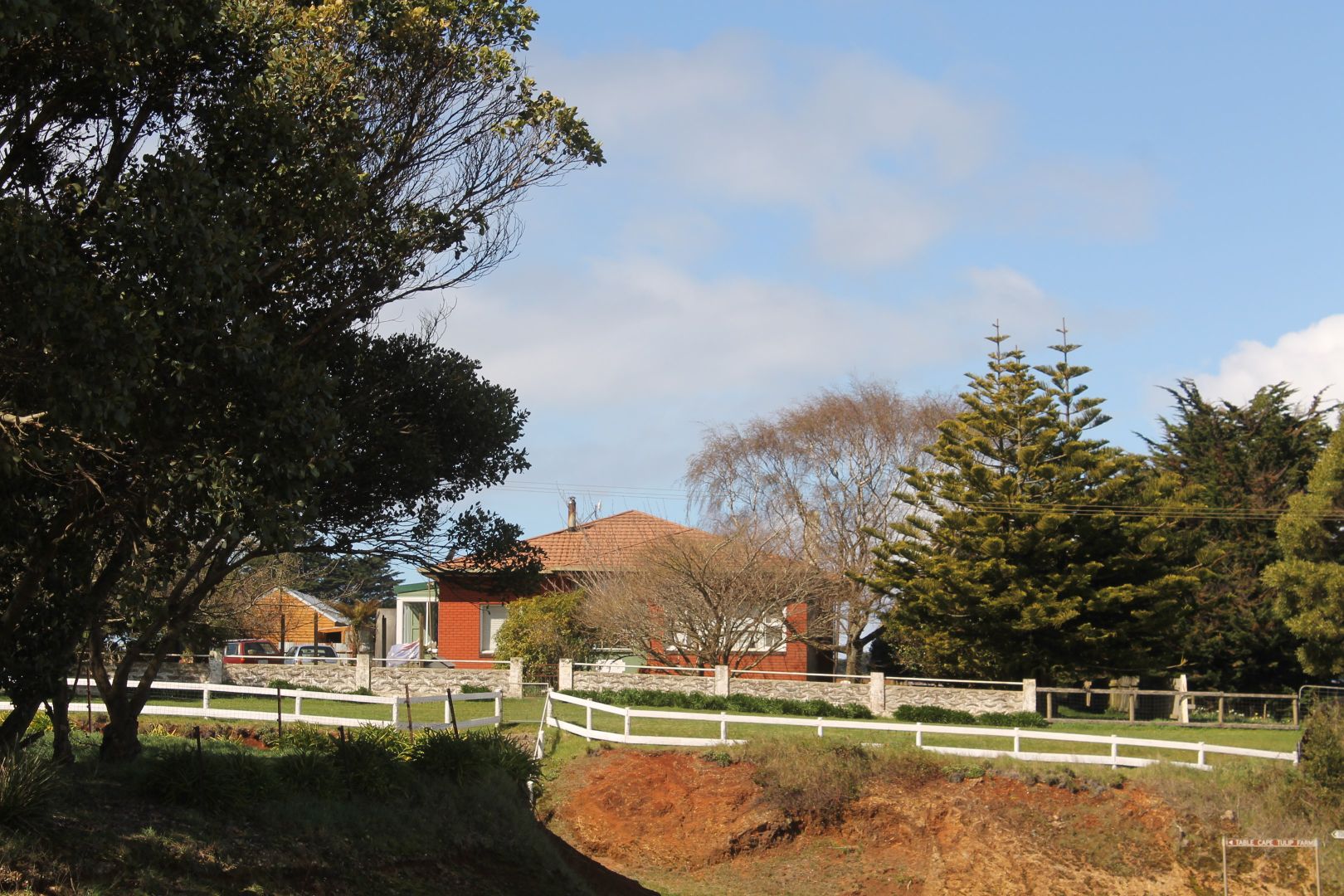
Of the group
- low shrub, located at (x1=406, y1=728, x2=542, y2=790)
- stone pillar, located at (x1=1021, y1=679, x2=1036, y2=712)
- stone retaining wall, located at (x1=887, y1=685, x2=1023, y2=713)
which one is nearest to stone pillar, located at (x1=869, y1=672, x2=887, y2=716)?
stone retaining wall, located at (x1=887, y1=685, x2=1023, y2=713)

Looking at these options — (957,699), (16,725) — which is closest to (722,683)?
(957,699)

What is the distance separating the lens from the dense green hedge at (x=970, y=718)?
30.0 metres

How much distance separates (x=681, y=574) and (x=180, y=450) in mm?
27639

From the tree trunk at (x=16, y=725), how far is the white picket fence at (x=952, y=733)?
14375 millimetres

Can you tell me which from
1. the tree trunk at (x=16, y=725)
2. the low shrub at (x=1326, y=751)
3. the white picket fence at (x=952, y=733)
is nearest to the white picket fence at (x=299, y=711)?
the white picket fence at (x=952, y=733)

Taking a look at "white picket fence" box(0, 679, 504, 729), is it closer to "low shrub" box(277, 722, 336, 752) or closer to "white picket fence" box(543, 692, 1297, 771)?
"white picket fence" box(543, 692, 1297, 771)

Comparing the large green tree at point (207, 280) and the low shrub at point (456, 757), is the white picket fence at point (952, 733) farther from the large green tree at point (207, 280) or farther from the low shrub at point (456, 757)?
the large green tree at point (207, 280)

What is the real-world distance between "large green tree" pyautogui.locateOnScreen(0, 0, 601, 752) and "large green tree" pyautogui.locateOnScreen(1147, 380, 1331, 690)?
106ft

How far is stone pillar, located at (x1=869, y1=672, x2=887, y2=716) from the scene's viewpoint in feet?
105

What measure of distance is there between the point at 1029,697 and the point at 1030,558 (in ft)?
20.6

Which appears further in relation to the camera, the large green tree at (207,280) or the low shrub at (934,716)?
the low shrub at (934,716)

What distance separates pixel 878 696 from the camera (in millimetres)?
32031

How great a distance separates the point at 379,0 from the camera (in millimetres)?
12734

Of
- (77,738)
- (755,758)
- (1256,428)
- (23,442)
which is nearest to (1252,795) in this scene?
(755,758)
